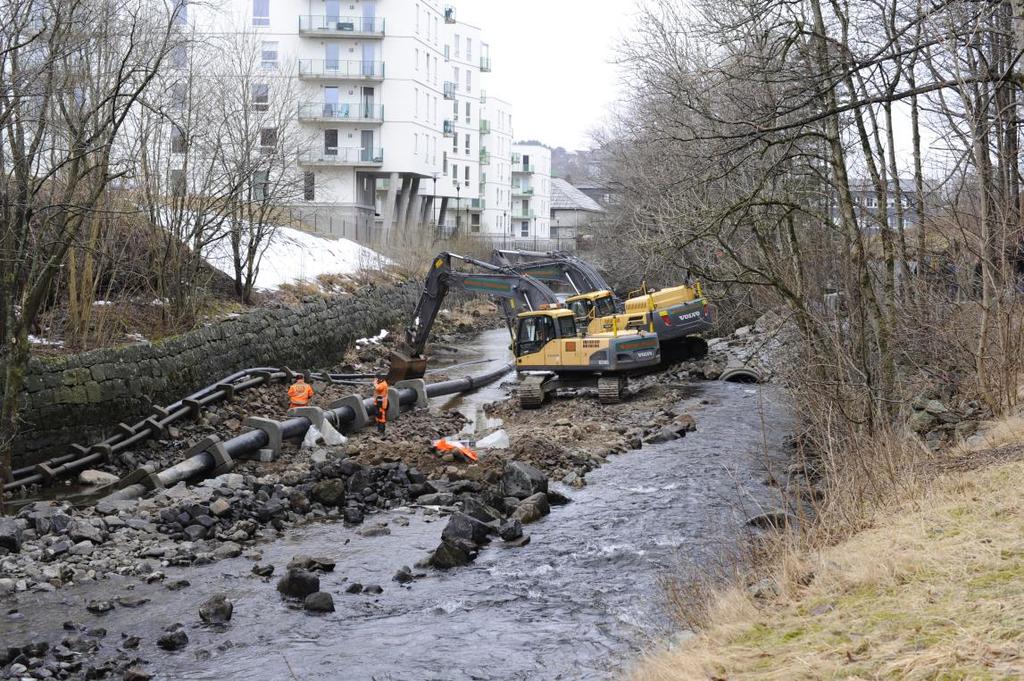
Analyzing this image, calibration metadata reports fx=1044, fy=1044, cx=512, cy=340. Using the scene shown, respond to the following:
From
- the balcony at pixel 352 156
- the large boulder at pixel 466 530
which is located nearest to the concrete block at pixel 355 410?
the large boulder at pixel 466 530

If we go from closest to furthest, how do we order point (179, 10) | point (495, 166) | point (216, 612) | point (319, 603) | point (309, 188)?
point (216, 612) → point (319, 603) → point (179, 10) → point (309, 188) → point (495, 166)

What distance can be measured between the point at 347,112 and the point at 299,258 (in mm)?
22482

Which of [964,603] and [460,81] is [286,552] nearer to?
[964,603]

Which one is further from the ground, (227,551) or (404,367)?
(404,367)

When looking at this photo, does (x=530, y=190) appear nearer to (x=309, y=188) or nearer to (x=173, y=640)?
(x=309, y=188)

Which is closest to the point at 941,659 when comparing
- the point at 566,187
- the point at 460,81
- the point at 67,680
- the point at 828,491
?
the point at 828,491

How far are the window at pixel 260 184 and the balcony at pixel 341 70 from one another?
27.2 meters

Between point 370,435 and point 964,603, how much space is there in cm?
1608

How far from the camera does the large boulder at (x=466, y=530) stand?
13.1 metres

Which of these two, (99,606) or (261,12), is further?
(261,12)

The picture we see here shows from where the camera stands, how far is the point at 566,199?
386 feet

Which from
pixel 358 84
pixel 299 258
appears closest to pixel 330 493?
pixel 299 258

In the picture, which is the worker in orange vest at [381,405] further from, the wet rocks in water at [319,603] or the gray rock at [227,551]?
the wet rocks in water at [319,603]

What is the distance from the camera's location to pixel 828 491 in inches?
392
